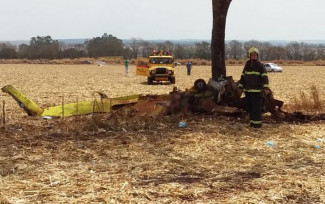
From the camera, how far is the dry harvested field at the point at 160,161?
500 cm

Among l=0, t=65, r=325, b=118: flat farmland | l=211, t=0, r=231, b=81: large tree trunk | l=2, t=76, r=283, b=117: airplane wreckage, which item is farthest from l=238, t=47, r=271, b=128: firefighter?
l=0, t=65, r=325, b=118: flat farmland

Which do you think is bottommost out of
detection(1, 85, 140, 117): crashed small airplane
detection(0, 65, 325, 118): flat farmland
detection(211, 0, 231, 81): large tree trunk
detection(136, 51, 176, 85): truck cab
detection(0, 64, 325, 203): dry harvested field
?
detection(0, 65, 325, 118): flat farmland

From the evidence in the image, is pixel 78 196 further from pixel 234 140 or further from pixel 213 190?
pixel 234 140

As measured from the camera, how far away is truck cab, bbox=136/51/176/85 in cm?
2650

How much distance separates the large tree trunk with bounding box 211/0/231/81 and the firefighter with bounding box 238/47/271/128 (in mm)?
1926

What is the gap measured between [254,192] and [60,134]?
14.6 feet

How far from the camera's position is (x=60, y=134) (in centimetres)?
818

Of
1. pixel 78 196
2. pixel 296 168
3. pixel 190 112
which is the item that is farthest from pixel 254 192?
pixel 190 112

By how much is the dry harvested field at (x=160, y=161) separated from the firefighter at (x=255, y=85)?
344 mm

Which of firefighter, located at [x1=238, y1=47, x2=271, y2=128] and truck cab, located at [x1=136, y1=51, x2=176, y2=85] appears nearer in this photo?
firefighter, located at [x1=238, y1=47, x2=271, y2=128]

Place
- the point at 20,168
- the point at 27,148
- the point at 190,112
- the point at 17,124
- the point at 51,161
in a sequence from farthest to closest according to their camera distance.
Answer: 1. the point at 190,112
2. the point at 17,124
3. the point at 27,148
4. the point at 51,161
5. the point at 20,168

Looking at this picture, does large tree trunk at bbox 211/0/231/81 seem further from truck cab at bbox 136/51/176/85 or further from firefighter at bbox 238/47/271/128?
truck cab at bbox 136/51/176/85

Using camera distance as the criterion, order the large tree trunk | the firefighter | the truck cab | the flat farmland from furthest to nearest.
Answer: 1. the truck cab
2. the flat farmland
3. the large tree trunk
4. the firefighter

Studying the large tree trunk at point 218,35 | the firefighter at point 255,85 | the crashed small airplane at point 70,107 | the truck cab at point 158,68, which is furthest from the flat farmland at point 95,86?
the firefighter at point 255,85
